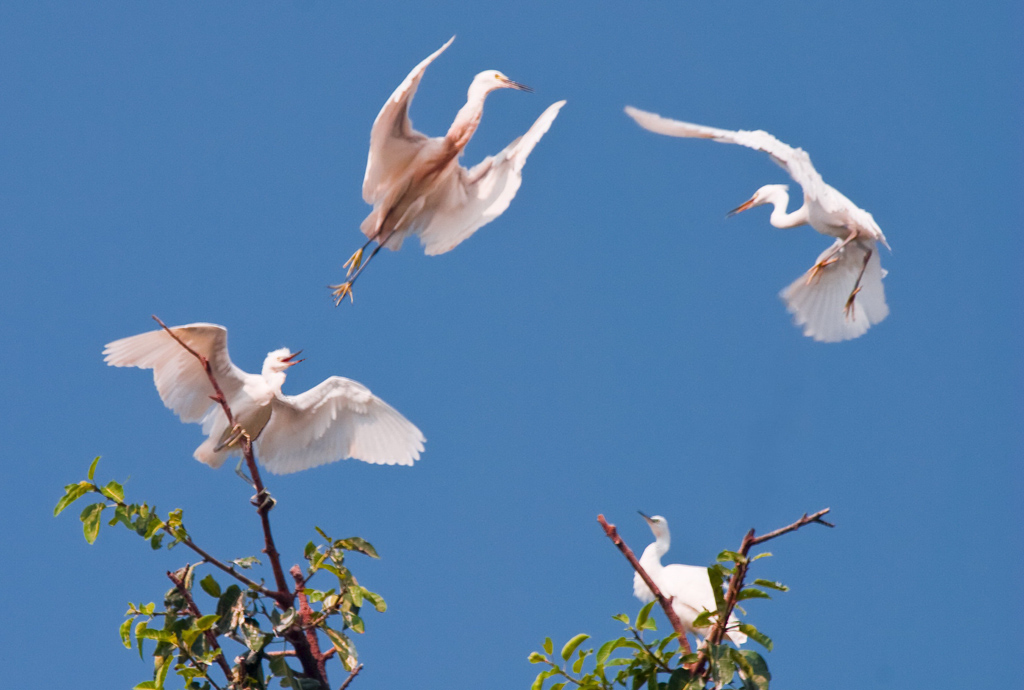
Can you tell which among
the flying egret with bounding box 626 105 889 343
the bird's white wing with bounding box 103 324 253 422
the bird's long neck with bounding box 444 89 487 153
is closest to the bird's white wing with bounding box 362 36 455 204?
the bird's long neck with bounding box 444 89 487 153

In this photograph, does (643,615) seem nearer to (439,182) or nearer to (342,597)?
(342,597)

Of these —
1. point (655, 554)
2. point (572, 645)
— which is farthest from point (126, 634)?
point (655, 554)

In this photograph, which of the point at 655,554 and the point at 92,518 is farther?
the point at 655,554

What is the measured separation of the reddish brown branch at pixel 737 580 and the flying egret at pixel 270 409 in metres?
4.44

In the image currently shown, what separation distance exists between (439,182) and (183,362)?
266 cm

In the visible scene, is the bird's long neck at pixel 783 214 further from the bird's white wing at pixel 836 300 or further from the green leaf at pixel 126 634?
the green leaf at pixel 126 634

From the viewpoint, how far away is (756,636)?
186 inches

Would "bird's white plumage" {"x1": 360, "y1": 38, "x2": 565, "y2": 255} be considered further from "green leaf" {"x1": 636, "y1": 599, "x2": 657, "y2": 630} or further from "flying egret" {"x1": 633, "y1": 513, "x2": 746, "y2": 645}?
"green leaf" {"x1": 636, "y1": 599, "x2": 657, "y2": 630}

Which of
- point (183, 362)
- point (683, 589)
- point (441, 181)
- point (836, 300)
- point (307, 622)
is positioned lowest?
point (307, 622)

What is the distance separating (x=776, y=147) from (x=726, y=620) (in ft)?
17.1

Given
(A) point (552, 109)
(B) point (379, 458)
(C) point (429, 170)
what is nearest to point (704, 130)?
(A) point (552, 109)

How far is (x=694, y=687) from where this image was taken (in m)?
4.63

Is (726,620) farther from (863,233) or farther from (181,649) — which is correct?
(863,233)

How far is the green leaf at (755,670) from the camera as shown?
4660 millimetres
